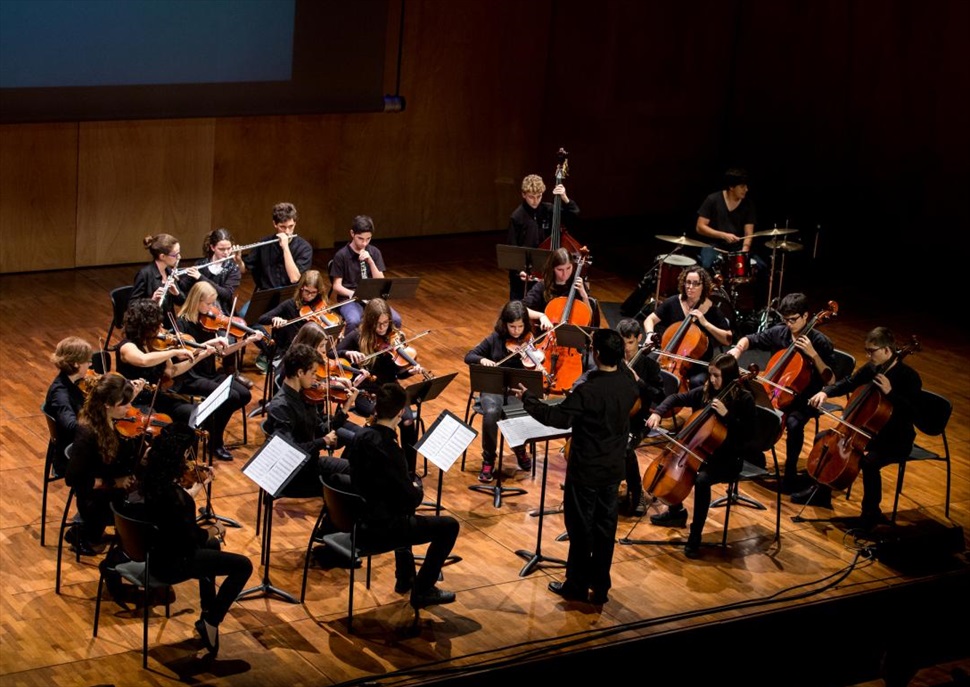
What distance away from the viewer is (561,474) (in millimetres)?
8039

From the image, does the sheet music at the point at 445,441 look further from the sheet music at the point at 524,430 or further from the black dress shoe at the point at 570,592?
the black dress shoe at the point at 570,592

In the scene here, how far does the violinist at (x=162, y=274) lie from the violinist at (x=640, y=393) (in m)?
2.59

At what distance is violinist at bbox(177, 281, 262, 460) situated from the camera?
299 inches

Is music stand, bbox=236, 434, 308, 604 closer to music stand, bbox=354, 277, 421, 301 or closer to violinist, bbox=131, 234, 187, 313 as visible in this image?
music stand, bbox=354, 277, 421, 301

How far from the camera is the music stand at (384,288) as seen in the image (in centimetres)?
813

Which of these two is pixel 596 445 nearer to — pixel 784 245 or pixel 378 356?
pixel 378 356

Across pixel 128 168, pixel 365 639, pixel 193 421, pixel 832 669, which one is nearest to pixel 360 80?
pixel 128 168

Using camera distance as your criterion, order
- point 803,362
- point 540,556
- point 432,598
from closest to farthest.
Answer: point 432,598 < point 540,556 < point 803,362

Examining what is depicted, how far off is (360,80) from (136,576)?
6330 mm

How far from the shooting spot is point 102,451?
19.9ft

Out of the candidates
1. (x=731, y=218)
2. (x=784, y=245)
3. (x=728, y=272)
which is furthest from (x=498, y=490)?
(x=784, y=245)

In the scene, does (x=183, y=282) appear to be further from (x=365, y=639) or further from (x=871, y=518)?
(x=871, y=518)

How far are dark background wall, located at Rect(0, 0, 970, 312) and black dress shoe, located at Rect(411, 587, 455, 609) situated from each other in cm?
563

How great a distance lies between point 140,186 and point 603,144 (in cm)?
483
